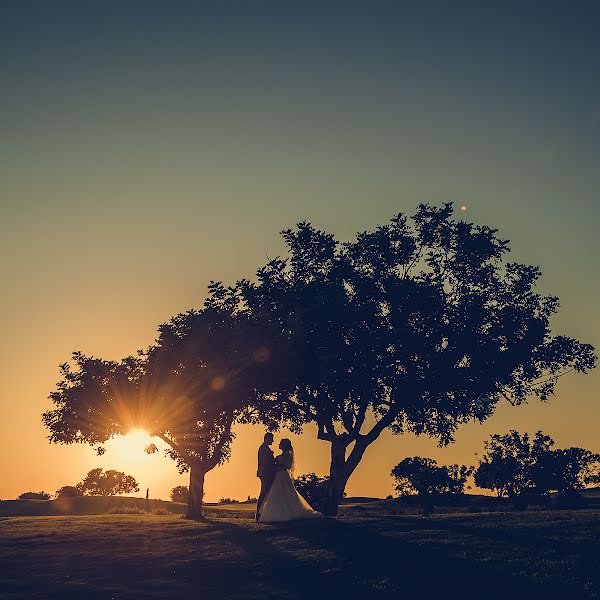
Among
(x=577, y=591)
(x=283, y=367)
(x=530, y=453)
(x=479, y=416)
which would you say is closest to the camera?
(x=577, y=591)

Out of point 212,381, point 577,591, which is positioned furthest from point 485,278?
point 577,591

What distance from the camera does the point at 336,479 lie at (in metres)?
38.5

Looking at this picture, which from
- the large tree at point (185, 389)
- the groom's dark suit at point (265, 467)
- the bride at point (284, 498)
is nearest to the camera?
the bride at point (284, 498)

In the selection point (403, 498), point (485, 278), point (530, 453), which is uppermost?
point (485, 278)

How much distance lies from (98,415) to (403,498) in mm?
69383

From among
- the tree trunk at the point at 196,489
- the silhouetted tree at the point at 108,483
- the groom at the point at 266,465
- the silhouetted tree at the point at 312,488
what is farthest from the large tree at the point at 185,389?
the silhouetted tree at the point at 108,483

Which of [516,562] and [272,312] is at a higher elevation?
[272,312]

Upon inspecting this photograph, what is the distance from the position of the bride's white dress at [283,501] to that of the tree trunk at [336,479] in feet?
24.7

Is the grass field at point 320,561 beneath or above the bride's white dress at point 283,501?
beneath

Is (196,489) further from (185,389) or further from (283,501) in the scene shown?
(283,501)

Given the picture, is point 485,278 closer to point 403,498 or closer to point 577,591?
point 577,591

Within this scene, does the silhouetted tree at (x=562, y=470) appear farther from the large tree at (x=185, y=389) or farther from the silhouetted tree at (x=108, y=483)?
the silhouetted tree at (x=108, y=483)

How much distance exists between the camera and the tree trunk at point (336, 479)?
3794 cm

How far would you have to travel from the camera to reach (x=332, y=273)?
128ft
